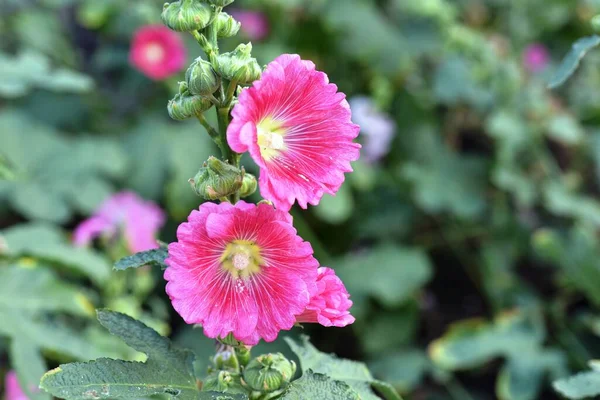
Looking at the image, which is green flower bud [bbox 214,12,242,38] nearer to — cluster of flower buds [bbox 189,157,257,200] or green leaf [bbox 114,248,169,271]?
cluster of flower buds [bbox 189,157,257,200]

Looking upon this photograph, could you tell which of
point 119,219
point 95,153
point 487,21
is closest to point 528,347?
point 119,219

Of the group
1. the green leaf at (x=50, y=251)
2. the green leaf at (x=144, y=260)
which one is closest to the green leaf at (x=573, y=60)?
the green leaf at (x=144, y=260)

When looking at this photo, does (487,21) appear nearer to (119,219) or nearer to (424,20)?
(424,20)

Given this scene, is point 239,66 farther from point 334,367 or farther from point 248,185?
point 334,367

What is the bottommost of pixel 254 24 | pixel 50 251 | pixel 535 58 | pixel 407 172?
pixel 50 251

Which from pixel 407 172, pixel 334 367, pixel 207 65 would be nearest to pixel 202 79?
pixel 207 65

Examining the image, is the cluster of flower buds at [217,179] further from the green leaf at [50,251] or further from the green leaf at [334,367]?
the green leaf at [50,251]
